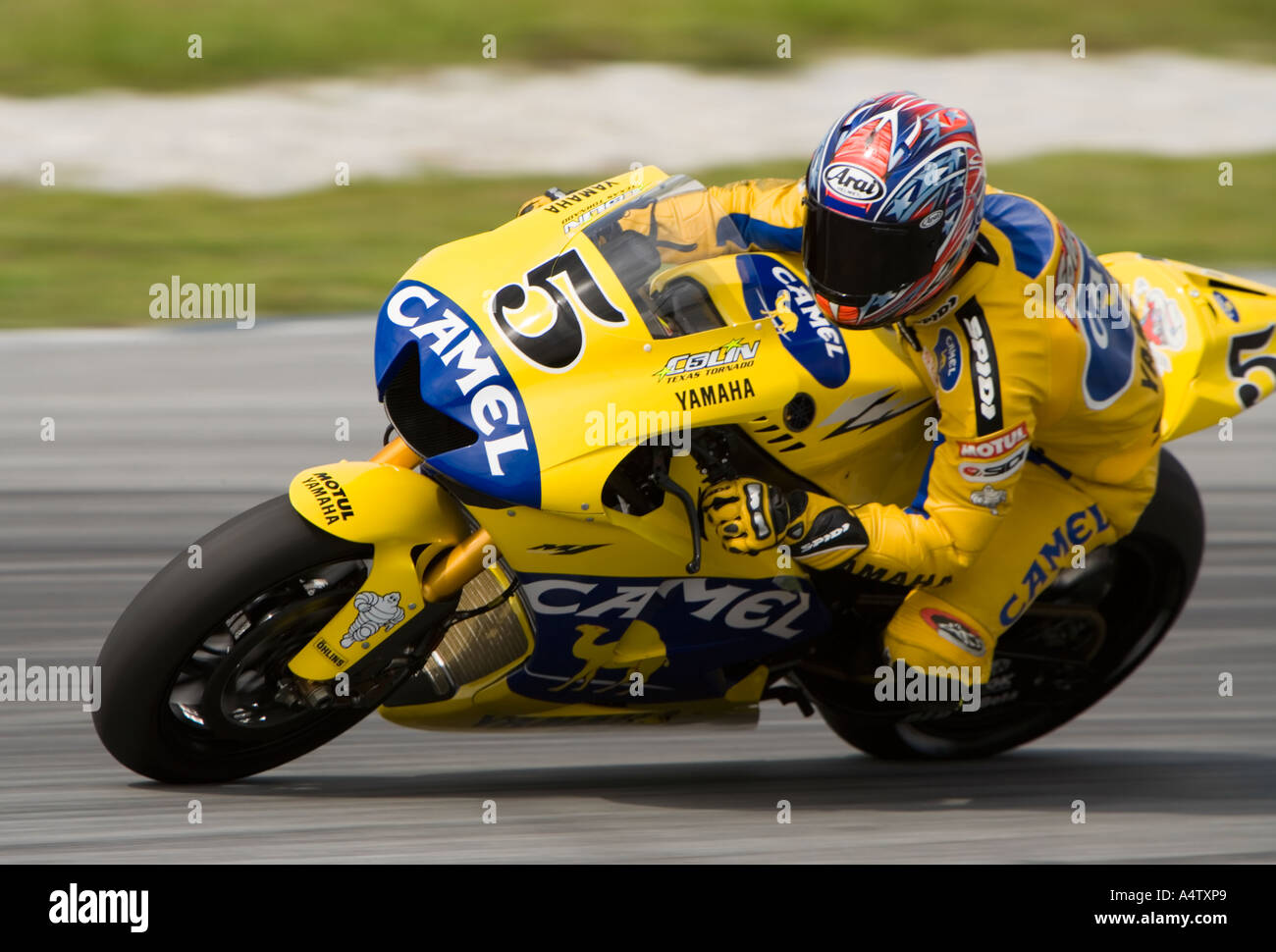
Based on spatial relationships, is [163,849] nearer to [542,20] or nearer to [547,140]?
[547,140]

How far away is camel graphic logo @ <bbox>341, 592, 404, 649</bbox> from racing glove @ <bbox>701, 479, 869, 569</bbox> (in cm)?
68

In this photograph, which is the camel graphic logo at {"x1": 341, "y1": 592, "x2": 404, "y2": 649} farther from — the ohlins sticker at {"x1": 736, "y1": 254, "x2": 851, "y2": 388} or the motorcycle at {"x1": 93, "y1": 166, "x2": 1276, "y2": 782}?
the ohlins sticker at {"x1": 736, "y1": 254, "x2": 851, "y2": 388}

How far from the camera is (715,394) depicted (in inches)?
134

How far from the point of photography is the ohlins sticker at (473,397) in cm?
338

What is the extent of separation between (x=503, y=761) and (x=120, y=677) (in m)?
1.10

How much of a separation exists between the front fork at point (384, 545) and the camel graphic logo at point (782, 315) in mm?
747

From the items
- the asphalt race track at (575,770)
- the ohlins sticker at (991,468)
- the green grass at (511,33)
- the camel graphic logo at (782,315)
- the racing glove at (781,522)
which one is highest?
the green grass at (511,33)

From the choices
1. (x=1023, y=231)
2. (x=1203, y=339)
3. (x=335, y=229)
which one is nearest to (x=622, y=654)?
(x=1023, y=231)

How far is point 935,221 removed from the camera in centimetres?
334

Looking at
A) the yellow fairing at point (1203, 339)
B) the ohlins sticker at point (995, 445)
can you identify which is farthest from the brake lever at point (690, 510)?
the yellow fairing at point (1203, 339)

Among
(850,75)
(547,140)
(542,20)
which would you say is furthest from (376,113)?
(850,75)

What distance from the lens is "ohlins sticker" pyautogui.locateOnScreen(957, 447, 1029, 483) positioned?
3.53 meters

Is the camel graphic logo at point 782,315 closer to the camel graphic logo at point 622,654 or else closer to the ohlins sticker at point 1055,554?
the camel graphic logo at point 622,654

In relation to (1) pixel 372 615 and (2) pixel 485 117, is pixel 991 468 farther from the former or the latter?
(2) pixel 485 117
